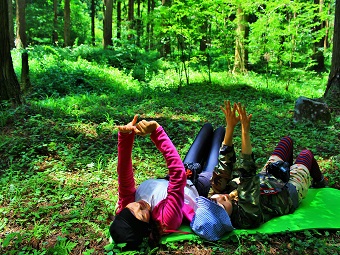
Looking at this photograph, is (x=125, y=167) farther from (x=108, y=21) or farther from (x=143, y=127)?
(x=108, y=21)

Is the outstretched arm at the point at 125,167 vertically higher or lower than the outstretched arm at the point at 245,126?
lower

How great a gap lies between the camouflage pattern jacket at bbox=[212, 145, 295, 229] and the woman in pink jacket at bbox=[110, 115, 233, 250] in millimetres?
217

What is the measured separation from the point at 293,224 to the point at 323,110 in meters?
4.02

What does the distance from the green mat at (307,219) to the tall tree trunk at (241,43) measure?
23.8 feet

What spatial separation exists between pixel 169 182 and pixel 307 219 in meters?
1.50

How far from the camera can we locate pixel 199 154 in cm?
391

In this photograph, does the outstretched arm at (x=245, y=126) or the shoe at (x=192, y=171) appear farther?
the shoe at (x=192, y=171)

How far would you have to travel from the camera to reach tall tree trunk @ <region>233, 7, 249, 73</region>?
9.97 metres

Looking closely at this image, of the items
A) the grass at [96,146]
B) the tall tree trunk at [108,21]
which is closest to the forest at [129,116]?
the grass at [96,146]

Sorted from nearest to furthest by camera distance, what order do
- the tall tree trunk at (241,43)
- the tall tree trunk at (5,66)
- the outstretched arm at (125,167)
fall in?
the outstretched arm at (125,167), the tall tree trunk at (5,66), the tall tree trunk at (241,43)

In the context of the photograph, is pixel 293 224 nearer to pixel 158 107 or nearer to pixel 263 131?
pixel 263 131

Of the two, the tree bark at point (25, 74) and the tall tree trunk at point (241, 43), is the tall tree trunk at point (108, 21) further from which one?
the tree bark at point (25, 74)

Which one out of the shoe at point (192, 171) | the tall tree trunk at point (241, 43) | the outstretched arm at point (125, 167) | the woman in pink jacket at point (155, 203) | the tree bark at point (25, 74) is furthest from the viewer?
the tall tree trunk at point (241, 43)

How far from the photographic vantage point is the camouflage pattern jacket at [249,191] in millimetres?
2803
